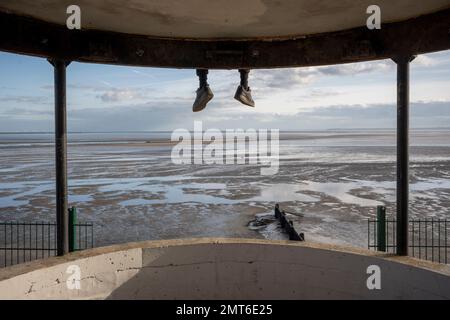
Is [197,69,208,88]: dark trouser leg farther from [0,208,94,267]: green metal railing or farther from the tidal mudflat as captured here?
the tidal mudflat

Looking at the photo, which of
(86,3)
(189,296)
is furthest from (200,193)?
(86,3)

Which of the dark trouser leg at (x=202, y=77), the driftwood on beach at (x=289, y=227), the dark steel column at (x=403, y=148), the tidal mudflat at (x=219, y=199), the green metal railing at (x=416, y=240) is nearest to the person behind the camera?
the dark steel column at (x=403, y=148)

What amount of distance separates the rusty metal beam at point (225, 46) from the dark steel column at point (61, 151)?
0.32 m

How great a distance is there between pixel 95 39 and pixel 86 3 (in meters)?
0.99

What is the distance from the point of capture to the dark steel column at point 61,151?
518 cm

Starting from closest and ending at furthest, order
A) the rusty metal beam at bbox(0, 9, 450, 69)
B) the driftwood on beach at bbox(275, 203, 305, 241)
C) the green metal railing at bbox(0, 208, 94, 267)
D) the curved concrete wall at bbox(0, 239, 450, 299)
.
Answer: the rusty metal beam at bbox(0, 9, 450, 69) → the curved concrete wall at bbox(0, 239, 450, 299) → the green metal railing at bbox(0, 208, 94, 267) → the driftwood on beach at bbox(275, 203, 305, 241)

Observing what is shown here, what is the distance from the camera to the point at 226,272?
5629mm

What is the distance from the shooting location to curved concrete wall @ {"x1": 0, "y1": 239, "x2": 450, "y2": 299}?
4.76 metres

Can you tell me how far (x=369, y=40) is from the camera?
5012 mm

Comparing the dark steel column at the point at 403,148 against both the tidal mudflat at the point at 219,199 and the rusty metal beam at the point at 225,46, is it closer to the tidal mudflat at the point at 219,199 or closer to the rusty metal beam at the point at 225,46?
the rusty metal beam at the point at 225,46

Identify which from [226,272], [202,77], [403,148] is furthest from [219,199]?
[403,148]

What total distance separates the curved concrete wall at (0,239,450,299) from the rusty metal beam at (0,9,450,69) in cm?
259

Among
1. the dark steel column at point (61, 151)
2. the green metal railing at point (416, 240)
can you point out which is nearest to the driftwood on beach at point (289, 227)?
the green metal railing at point (416, 240)

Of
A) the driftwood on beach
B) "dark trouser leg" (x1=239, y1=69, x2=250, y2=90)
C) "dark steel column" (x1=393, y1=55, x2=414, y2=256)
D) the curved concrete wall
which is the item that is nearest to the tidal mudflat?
the driftwood on beach
